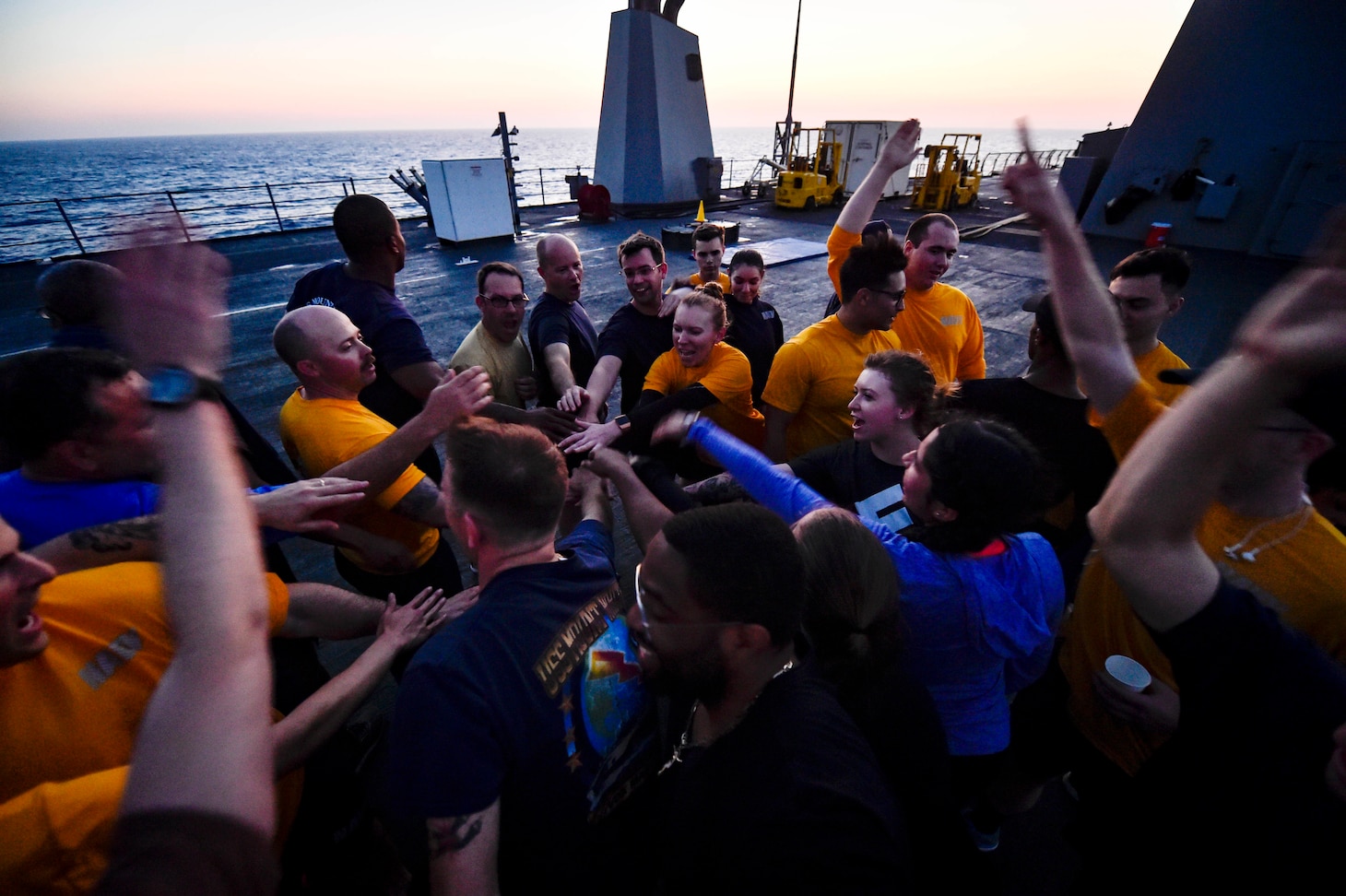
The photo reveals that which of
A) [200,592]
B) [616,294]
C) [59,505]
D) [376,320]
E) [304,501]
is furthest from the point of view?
[616,294]

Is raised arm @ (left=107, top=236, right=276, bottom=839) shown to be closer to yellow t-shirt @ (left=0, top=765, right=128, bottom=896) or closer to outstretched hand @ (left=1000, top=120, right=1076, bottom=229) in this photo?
yellow t-shirt @ (left=0, top=765, right=128, bottom=896)

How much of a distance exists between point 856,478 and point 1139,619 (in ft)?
3.55

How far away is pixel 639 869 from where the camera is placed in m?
1.60

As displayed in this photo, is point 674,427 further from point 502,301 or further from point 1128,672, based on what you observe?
point 1128,672

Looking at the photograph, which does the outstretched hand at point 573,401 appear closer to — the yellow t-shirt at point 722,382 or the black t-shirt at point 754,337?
the yellow t-shirt at point 722,382

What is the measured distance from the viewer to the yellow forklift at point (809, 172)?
62.2ft

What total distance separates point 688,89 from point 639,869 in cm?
2082

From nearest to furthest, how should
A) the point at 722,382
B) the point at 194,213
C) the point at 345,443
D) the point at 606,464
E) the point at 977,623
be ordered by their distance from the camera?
the point at 977,623 < the point at 345,443 < the point at 606,464 < the point at 722,382 < the point at 194,213

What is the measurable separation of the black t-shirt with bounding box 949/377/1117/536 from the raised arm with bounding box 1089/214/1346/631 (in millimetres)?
1524

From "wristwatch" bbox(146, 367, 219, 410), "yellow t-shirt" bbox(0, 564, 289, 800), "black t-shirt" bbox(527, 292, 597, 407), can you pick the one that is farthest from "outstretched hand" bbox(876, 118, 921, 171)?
"yellow t-shirt" bbox(0, 564, 289, 800)

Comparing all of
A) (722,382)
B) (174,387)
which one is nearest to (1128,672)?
(722,382)

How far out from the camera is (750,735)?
119 cm

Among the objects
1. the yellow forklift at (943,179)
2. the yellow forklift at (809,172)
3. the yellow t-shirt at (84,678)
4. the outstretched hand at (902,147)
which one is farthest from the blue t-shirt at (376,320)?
the yellow forklift at (943,179)

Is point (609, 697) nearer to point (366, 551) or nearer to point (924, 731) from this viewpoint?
point (924, 731)
